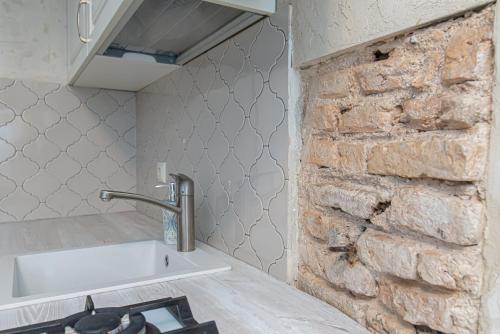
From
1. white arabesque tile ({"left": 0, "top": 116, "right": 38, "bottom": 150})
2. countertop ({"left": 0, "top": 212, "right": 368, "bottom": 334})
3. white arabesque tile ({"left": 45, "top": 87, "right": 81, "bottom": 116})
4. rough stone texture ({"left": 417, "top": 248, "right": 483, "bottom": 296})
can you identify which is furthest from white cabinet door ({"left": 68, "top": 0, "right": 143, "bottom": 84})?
rough stone texture ({"left": 417, "top": 248, "right": 483, "bottom": 296})

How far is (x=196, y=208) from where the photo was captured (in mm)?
1261

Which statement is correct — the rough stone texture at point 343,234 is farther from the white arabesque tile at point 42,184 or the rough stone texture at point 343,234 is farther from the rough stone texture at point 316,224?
the white arabesque tile at point 42,184

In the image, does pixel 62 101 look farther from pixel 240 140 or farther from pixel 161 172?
pixel 240 140

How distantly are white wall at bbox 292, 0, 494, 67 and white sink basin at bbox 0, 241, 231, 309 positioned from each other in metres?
0.58

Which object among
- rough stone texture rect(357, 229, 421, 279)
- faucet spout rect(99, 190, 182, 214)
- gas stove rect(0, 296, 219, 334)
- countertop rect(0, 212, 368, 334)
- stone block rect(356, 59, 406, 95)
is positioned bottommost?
countertop rect(0, 212, 368, 334)

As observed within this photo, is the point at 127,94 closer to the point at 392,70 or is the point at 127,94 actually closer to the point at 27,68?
the point at 27,68

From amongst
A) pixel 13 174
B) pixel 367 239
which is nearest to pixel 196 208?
pixel 367 239

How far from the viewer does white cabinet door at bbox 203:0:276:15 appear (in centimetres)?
80

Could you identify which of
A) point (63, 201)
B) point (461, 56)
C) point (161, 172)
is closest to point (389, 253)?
point (461, 56)

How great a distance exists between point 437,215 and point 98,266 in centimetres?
106

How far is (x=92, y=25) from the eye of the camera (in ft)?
3.57

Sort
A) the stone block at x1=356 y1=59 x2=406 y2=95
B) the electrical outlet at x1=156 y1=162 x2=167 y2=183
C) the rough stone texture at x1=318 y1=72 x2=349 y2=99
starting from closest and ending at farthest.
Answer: the stone block at x1=356 y1=59 x2=406 y2=95 < the rough stone texture at x1=318 y1=72 x2=349 y2=99 < the electrical outlet at x1=156 y1=162 x2=167 y2=183

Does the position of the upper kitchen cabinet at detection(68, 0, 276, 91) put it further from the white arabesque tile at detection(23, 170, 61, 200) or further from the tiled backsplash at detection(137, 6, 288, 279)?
the white arabesque tile at detection(23, 170, 61, 200)

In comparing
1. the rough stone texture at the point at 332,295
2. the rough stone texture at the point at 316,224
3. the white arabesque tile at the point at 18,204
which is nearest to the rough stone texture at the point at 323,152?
the rough stone texture at the point at 316,224
